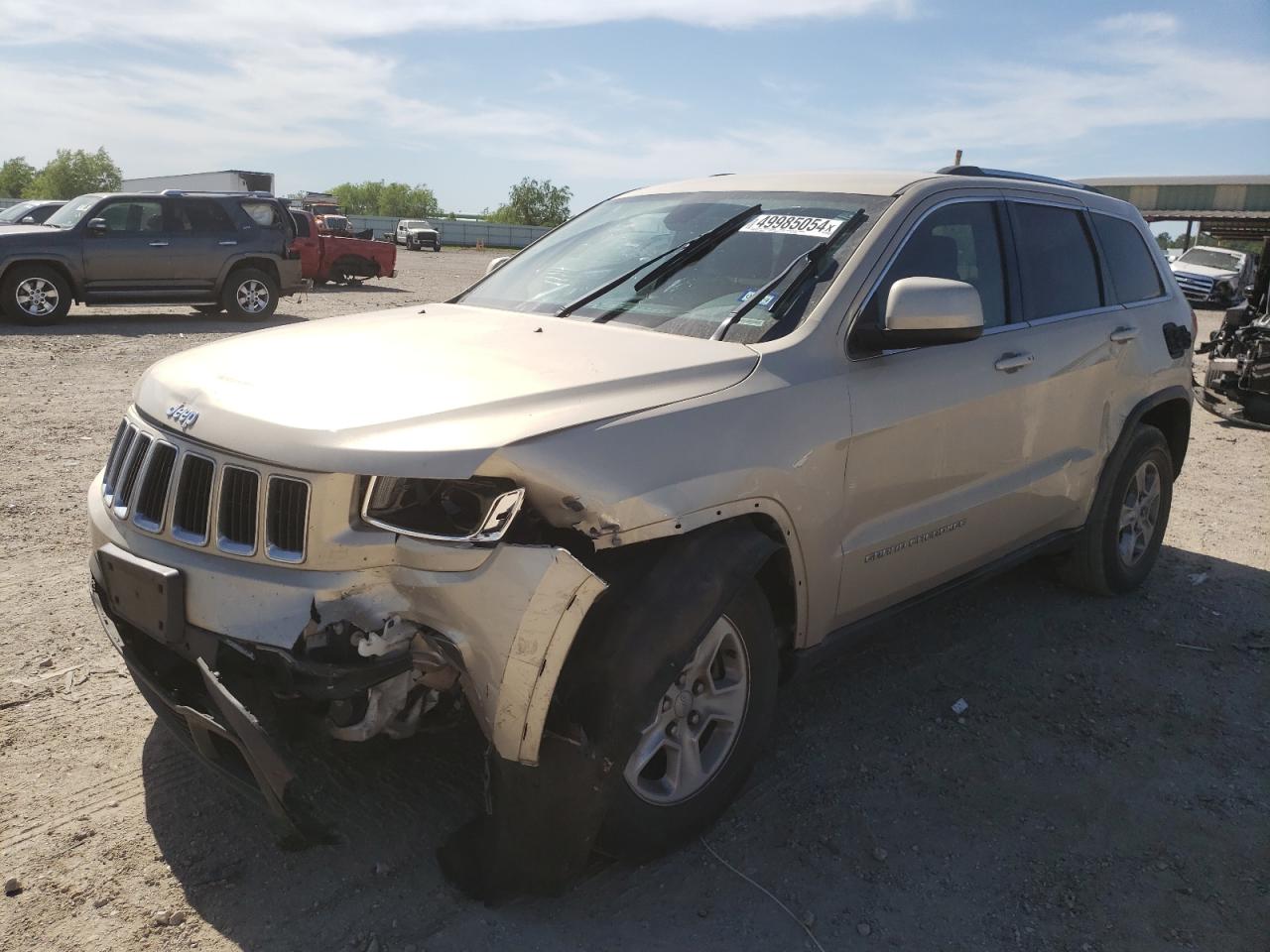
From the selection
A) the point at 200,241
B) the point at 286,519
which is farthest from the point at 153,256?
the point at 286,519

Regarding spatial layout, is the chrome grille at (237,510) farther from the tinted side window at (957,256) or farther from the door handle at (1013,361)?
the door handle at (1013,361)

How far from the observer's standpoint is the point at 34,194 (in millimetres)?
98625

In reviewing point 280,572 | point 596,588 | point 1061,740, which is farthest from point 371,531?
point 1061,740

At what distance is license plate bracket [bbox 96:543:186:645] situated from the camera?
8.36 ft

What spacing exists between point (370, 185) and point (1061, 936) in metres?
144

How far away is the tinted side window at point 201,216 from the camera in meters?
14.6

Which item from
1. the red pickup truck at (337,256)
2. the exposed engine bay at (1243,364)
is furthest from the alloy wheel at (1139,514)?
the red pickup truck at (337,256)

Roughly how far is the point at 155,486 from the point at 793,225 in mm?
2252

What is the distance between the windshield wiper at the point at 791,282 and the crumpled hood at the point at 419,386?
14 centimetres

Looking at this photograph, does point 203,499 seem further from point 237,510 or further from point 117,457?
point 117,457

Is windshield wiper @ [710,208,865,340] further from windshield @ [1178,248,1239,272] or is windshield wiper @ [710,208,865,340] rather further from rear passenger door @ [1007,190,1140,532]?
windshield @ [1178,248,1239,272]

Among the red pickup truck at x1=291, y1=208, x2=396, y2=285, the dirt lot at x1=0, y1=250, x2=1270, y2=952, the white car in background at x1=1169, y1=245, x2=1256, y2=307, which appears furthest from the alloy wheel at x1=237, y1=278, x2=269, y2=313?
the white car in background at x1=1169, y1=245, x2=1256, y2=307

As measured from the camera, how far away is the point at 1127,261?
16.4 feet

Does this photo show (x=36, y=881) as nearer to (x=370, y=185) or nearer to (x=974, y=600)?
(x=974, y=600)
